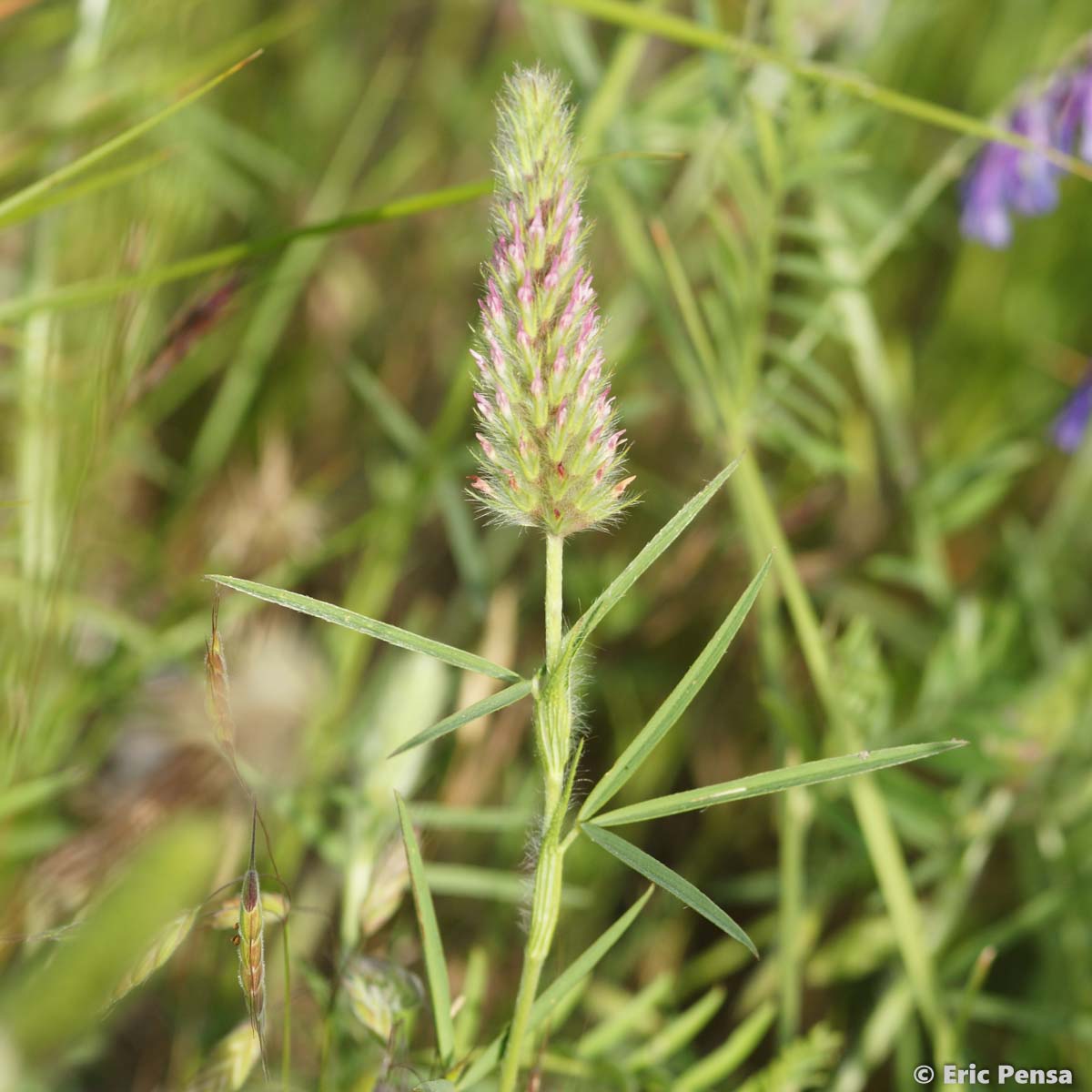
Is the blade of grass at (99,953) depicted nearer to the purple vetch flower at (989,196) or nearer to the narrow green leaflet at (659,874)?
the narrow green leaflet at (659,874)

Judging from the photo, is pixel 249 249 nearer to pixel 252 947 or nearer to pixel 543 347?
pixel 543 347

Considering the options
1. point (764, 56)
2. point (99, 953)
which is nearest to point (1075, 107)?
point (764, 56)

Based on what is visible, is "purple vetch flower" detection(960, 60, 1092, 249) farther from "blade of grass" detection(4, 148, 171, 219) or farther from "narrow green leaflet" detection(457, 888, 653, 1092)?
"narrow green leaflet" detection(457, 888, 653, 1092)

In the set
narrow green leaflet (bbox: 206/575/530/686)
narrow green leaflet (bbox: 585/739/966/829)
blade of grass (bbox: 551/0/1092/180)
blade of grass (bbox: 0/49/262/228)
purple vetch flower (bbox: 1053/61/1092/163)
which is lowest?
narrow green leaflet (bbox: 585/739/966/829)

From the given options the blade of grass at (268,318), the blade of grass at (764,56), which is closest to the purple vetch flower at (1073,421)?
the blade of grass at (764,56)

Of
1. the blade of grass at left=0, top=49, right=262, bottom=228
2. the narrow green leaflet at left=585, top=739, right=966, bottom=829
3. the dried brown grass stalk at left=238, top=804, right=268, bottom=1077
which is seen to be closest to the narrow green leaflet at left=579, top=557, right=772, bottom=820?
the narrow green leaflet at left=585, top=739, right=966, bottom=829

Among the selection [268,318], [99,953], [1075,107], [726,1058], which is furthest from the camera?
[268,318]
